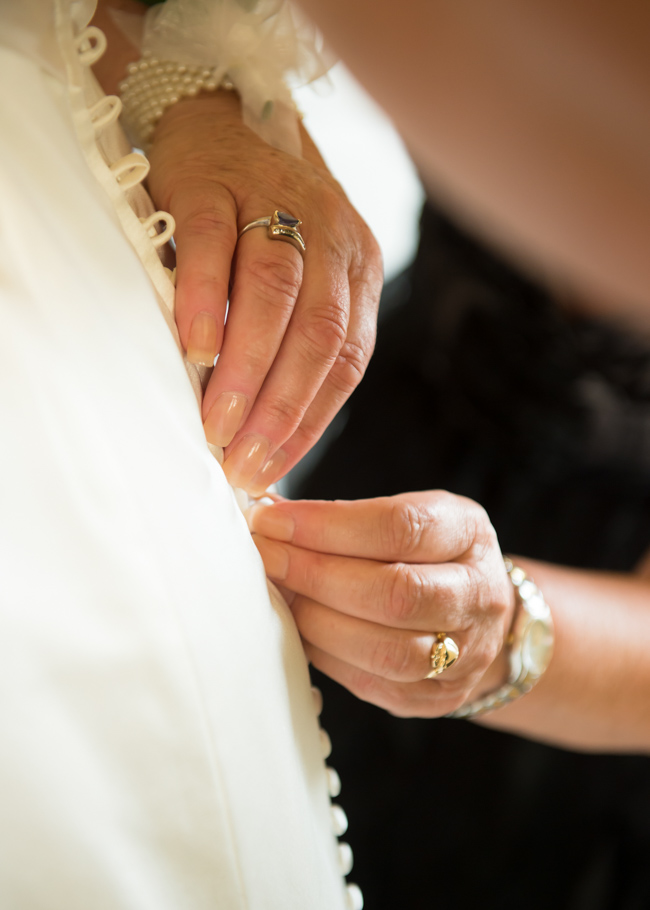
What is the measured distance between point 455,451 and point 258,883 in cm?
82

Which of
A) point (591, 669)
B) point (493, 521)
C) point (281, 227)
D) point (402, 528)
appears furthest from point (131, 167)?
point (493, 521)

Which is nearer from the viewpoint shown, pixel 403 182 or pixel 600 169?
pixel 600 169

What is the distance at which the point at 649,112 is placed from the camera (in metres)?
0.40

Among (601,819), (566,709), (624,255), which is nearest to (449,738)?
(601,819)

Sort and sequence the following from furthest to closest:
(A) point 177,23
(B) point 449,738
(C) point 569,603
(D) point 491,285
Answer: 1. (B) point 449,738
2. (D) point 491,285
3. (C) point 569,603
4. (A) point 177,23

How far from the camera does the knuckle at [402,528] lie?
1.72 ft

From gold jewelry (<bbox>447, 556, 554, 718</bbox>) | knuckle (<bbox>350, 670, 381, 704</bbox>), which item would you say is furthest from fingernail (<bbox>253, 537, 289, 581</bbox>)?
gold jewelry (<bbox>447, 556, 554, 718</bbox>)

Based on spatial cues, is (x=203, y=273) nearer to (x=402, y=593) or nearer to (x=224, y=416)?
(x=224, y=416)

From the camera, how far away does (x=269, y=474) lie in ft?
1.71

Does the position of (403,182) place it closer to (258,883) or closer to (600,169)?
(600,169)

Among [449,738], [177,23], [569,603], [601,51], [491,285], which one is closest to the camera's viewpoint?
[601,51]

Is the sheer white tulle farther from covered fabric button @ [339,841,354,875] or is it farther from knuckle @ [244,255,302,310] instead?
covered fabric button @ [339,841,354,875]

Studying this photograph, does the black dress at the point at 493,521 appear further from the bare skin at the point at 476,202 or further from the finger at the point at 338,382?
the finger at the point at 338,382

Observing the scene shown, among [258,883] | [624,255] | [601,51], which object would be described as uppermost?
[601,51]
